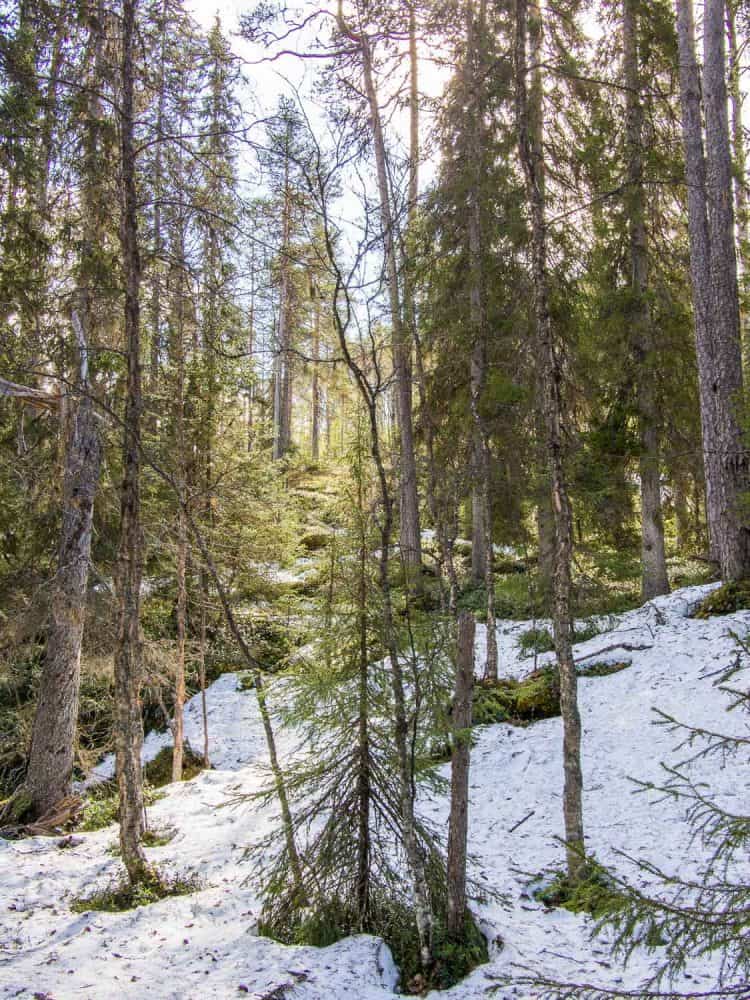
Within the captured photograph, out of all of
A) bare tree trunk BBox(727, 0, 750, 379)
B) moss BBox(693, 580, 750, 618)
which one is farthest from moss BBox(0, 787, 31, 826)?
bare tree trunk BBox(727, 0, 750, 379)

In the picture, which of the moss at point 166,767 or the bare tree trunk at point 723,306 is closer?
the bare tree trunk at point 723,306

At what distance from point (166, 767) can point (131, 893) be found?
5.70 m

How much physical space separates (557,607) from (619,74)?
10985 mm

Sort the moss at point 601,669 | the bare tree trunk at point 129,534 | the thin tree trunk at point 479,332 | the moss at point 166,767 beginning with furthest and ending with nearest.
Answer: the moss at point 166,767 < the thin tree trunk at point 479,332 < the moss at point 601,669 < the bare tree trunk at point 129,534

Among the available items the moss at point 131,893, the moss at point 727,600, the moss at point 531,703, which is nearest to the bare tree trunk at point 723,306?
the moss at point 727,600

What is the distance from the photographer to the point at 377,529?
5188mm

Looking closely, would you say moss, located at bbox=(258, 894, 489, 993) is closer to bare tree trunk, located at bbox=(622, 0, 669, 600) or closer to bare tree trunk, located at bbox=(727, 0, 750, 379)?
bare tree trunk, located at bbox=(622, 0, 669, 600)

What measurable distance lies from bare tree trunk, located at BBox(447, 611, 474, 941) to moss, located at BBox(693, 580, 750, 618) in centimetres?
642

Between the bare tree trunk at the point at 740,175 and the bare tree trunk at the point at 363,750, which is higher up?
the bare tree trunk at the point at 740,175

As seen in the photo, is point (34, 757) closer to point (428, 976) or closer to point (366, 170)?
point (428, 976)

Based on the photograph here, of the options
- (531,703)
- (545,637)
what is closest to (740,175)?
(545,637)

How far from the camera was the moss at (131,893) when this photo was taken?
578 centimetres

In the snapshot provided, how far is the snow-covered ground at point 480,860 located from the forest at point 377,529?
0.05 metres

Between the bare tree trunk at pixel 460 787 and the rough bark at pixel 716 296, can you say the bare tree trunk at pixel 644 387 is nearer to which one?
the rough bark at pixel 716 296
